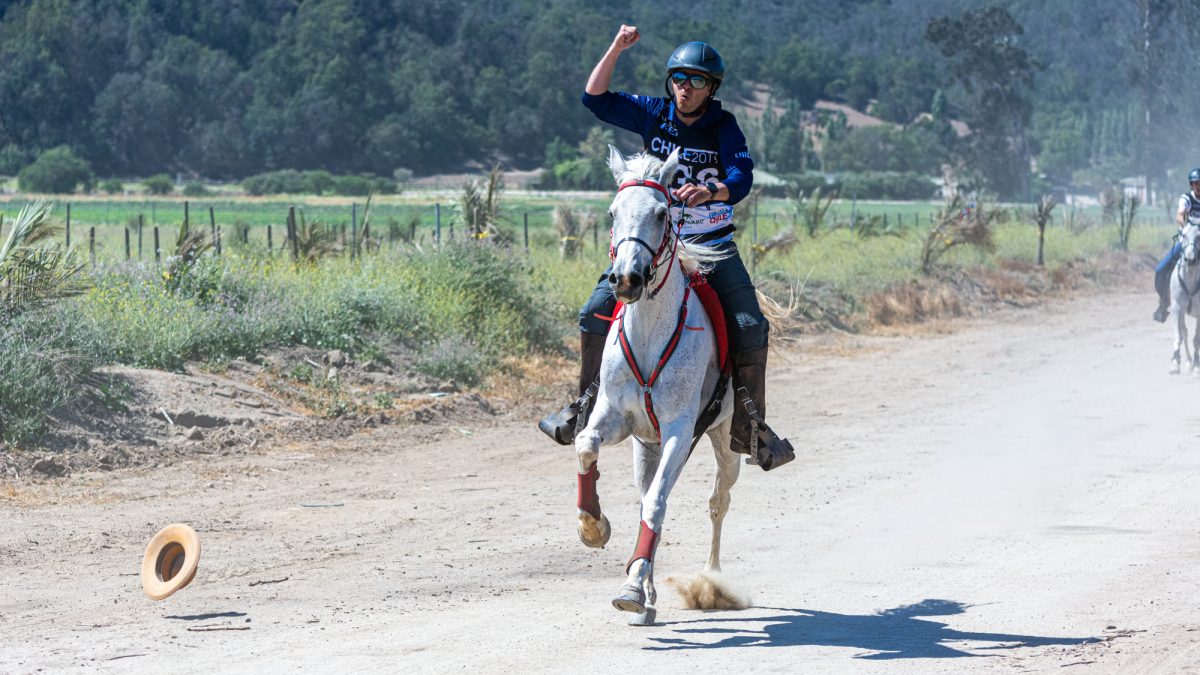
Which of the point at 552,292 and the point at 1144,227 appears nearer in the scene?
the point at 552,292

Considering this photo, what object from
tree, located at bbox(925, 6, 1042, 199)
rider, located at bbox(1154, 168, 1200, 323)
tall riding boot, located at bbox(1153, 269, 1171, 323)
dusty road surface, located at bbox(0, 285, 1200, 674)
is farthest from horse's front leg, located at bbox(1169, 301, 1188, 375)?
tree, located at bbox(925, 6, 1042, 199)

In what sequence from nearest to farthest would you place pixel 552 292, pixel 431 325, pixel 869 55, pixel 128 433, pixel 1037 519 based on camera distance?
pixel 1037 519 < pixel 128 433 < pixel 431 325 < pixel 552 292 < pixel 869 55

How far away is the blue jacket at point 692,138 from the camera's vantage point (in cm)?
Result: 802

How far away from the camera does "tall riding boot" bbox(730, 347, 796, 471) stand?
8258 mm

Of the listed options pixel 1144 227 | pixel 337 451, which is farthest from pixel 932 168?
pixel 337 451

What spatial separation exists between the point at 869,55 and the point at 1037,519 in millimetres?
191947

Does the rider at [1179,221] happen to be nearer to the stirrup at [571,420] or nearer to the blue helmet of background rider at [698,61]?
the blue helmet of background rider at [698,61]

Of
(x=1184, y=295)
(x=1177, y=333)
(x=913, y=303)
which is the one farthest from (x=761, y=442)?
(x=913, y=303)

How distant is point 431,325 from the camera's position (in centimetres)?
1845

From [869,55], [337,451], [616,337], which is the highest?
[869,55]

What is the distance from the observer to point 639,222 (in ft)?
23.6

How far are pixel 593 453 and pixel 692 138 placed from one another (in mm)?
1802

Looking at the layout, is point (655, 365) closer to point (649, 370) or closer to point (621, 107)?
point (649, 370)

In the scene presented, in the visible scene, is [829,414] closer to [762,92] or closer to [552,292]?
[552,292]
